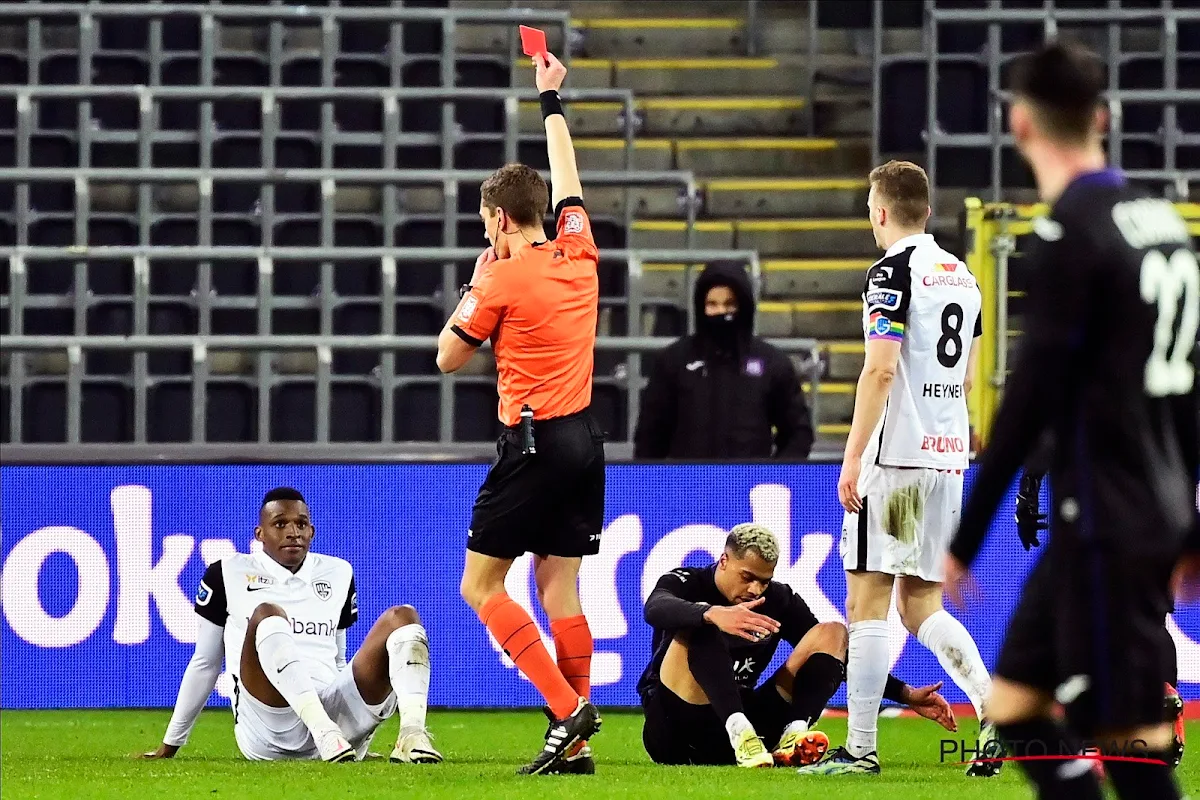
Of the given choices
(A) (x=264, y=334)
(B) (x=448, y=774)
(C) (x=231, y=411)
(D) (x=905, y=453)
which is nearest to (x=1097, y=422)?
(D) (x=905, y=453)

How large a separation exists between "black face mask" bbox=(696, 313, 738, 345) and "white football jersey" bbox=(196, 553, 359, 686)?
238 cm

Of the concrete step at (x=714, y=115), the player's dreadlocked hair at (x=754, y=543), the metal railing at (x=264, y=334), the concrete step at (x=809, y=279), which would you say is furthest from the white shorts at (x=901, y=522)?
the concrete step at (x=714, y=115)

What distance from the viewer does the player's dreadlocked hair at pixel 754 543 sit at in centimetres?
642

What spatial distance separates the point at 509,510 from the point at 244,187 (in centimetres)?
601

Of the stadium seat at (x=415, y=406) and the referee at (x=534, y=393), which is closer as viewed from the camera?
the referee at (x=534, y=393)

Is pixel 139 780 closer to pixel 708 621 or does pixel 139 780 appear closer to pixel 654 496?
pixel 708 621

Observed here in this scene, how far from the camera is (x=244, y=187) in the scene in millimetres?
11805

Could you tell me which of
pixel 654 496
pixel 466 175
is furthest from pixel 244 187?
pixel 654 496

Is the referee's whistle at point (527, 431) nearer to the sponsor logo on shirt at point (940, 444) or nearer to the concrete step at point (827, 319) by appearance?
the sponsor logo on shirt at point (940, 444)

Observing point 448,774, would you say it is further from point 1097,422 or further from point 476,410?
point 476,410

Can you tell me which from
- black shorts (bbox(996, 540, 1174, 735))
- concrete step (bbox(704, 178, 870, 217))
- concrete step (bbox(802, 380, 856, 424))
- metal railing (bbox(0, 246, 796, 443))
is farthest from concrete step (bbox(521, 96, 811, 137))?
black shorts (bbox(996, 540, 1174, 735))

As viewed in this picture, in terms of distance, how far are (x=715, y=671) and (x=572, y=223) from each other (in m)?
1.53

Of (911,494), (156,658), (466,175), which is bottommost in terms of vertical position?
(156,658)

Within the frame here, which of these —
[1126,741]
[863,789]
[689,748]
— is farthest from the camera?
[689,748]
